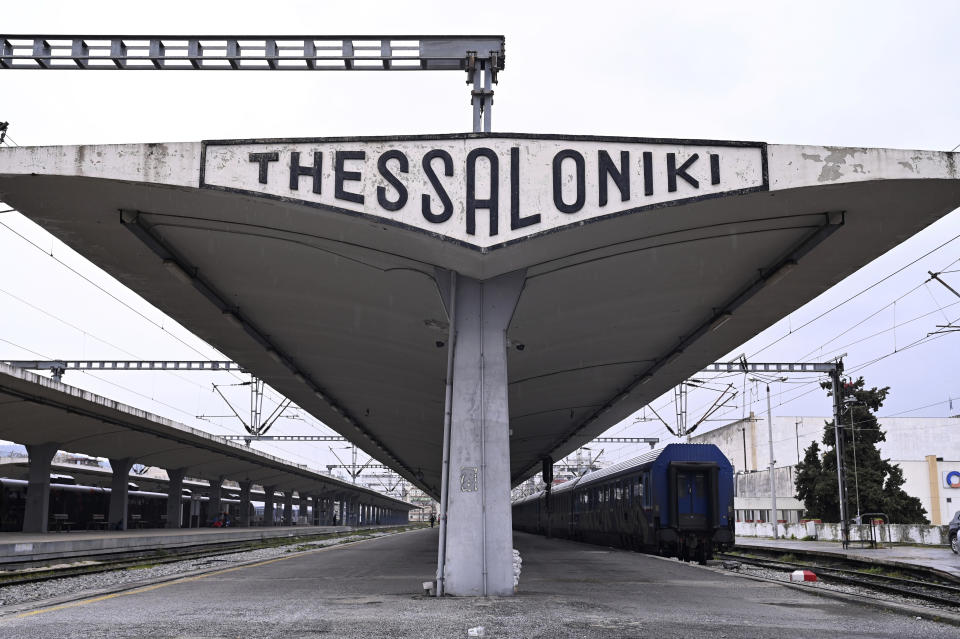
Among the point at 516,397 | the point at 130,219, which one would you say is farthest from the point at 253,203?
the point at 516,397

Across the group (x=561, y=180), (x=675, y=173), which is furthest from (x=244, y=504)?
(x=675, y=173)

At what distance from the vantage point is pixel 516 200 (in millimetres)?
9633

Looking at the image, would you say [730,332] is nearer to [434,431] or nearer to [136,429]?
[434,431]

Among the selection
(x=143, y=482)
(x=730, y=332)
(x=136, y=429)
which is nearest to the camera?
(x=730, y=332)

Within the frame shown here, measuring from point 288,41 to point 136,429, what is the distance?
1914 centimetres

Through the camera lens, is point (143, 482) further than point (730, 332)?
Yes

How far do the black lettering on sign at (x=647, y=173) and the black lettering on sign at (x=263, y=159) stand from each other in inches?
169

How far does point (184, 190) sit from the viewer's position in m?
9.34


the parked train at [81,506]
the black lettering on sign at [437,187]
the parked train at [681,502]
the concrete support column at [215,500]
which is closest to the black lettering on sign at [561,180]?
the black lettering on sign at [437,187]

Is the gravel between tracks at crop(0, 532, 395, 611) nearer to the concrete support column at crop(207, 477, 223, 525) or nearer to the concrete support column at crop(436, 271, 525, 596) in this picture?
the concrete support column at crop(436, 271, 525, 596)

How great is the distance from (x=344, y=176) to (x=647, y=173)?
3.56m

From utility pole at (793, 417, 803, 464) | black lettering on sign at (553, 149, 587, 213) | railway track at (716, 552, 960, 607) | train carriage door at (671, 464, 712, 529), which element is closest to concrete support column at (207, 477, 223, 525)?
train carriage door at (671, 464, 712, 529)

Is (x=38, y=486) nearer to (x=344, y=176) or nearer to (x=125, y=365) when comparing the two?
(x=125, y=365)

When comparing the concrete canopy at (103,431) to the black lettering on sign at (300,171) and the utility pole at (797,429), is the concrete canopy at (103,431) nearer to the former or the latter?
the black lettering on sign at (300,171)
